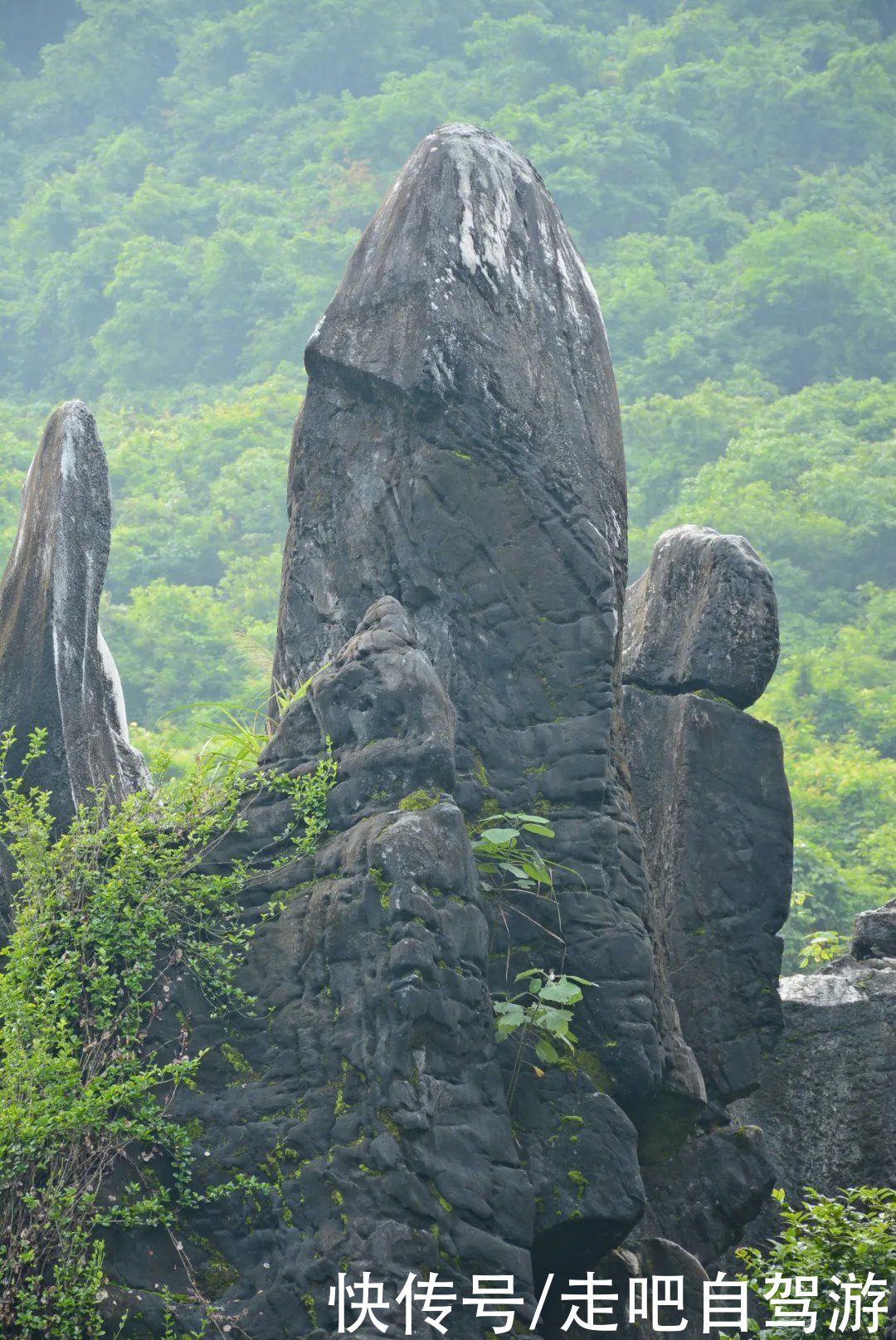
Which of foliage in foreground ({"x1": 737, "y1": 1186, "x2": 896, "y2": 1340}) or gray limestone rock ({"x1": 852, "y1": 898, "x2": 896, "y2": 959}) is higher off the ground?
gray limestone rock ({"x1": 852, "y1": 898, "x2": 896, "y2": 959})

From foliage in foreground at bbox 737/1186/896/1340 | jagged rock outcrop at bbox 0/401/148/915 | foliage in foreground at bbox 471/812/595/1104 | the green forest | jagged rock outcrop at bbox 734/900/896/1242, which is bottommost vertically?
foliage in foreground at bbox 737/1186/896/1340

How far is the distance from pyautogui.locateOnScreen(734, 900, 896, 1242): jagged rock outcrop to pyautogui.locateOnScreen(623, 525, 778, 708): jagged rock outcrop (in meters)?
1.37

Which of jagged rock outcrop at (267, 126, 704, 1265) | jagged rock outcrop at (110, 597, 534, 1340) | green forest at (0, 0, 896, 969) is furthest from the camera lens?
green forest at (0, 0, 896, 969)

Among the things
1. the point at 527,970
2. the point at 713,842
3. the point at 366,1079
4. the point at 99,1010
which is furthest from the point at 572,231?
the point at 366,1079

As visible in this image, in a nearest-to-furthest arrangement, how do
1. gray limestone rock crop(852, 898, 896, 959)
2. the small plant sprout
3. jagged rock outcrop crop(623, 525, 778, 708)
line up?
the small plant sprout
jagged rock outcrop crop(623, 525, 778, 708)
gray limestone rock crop(852, 898, 896, 959)

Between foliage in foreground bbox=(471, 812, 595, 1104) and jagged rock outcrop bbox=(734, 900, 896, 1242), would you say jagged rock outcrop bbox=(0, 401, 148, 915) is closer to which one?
foliage in foreground bbox=(471, 812, 595, 1104)

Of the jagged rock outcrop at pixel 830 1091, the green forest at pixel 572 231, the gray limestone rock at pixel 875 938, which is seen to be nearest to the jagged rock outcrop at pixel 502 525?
the jagged rock outcrop at pixel 830 1091

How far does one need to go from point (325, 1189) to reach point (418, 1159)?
0.97 feet

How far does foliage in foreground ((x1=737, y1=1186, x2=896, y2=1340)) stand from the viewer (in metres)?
4.91

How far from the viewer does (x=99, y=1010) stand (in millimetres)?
5301

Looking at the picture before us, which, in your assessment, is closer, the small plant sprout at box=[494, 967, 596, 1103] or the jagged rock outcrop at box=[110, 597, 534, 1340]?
the jagged rock outcrop at box=[110, 597, 534, 1340]

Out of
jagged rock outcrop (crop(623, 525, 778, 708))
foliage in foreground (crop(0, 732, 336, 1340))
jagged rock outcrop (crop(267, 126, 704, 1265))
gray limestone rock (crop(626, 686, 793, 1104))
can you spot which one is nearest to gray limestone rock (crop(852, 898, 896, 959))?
gray limestone rock (crop(626, 686, 793, 1104))

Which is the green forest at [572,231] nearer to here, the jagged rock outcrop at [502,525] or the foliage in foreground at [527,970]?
the jagged rock outcrop at [502,525]

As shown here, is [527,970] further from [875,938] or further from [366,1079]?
[875,938]
